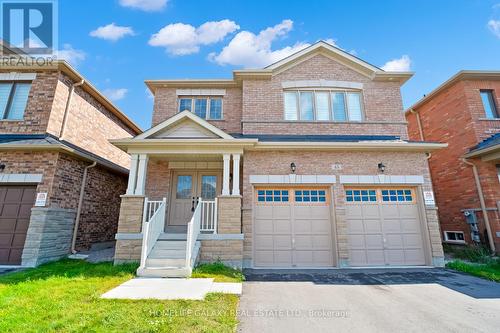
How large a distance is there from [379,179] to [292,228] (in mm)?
3370

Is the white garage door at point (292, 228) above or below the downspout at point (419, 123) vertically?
below

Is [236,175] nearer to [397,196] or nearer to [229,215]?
[229,215]

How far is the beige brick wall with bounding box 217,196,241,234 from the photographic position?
23.2 feet

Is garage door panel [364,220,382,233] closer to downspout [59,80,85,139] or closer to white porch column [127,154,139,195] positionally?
white porch column [127,154,139,195]

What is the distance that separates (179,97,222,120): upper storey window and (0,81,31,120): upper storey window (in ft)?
18.0

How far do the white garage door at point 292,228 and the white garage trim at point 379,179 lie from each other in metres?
0.82

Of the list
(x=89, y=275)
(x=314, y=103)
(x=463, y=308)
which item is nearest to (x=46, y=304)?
(x=89, y=275)

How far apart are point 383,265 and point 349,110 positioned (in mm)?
5779

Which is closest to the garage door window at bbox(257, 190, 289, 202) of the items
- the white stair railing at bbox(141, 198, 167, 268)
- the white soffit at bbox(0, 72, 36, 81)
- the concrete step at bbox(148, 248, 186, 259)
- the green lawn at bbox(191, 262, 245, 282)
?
the green lawn at bbox(191, 262, 245, 282)

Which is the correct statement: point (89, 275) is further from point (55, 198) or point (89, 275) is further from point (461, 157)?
point (461, 157)

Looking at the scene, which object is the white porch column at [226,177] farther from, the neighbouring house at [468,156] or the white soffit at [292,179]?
the neighbouring house at [468,156]

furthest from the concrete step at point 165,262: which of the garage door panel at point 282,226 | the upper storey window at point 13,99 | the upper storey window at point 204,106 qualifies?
the upper storey window at point 13,99

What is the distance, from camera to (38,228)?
7242mm

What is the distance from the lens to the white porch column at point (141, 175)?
7379mm
